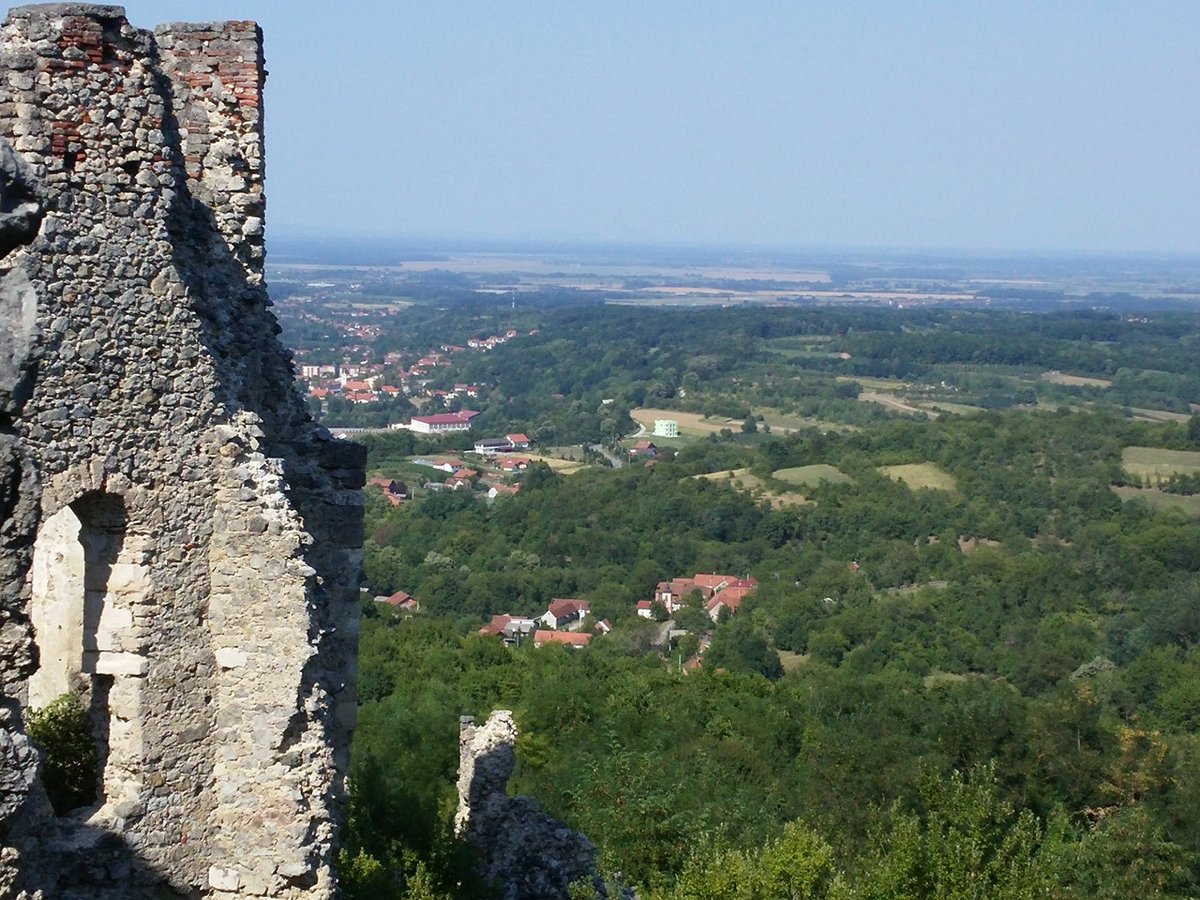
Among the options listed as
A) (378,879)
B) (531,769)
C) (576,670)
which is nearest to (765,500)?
(576,670)

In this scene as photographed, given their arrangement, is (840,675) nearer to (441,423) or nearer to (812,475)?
(812,475)

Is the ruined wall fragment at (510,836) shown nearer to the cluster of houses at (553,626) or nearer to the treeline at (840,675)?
the treeline at (840,675)

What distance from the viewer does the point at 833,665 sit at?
59250 mm

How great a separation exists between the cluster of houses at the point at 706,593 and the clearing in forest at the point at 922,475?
16.7 meters

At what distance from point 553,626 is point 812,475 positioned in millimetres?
32534

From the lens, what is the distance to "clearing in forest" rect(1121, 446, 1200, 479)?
293ft

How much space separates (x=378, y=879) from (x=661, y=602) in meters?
59.4

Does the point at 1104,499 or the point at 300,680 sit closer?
the point at 300,680

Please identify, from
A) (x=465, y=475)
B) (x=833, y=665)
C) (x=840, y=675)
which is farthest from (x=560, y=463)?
(x=840, y=675)

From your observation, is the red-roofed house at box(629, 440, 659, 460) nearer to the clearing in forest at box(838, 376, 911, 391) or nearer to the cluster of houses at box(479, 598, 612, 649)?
the cluster of houses at box(479, 598, 612, 649)

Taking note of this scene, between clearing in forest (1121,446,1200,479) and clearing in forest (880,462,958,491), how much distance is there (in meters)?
11.1

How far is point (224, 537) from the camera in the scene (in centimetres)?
872

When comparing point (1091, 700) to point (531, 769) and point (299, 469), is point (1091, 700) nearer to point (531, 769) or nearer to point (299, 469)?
point (531, 769)

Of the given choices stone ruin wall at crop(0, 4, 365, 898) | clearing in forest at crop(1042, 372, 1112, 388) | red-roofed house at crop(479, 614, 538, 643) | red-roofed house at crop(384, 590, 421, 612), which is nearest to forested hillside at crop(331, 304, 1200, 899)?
red-roofed house at crop(384, 590, 421, 612)
